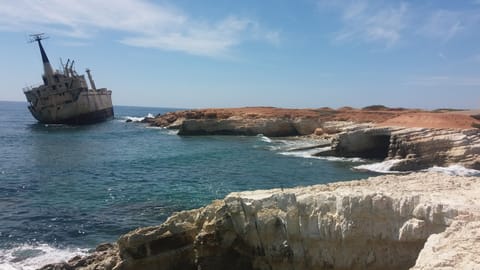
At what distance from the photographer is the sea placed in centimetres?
1742

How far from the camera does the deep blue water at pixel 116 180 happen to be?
18328 mm

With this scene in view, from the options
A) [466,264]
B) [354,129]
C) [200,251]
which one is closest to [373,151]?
[354,129]

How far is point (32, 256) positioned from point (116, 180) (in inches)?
507

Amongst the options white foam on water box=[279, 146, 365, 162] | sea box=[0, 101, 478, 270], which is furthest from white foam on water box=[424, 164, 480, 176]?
white foam on water box=[279, 146, 365, 162]

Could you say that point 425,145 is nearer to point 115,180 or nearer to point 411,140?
point 411,140

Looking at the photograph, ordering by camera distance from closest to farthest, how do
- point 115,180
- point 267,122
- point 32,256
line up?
1. point 32,256
2. point 115,180
3. point 267,122

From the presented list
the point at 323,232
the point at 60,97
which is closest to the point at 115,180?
the point at 323,232

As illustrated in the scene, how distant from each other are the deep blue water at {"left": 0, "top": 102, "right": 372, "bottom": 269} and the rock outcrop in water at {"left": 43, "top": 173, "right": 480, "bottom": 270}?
5.90 metres

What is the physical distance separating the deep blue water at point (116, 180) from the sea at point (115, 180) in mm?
50

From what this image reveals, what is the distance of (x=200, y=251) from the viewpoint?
11344 mm

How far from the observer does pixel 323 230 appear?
32.4 ft

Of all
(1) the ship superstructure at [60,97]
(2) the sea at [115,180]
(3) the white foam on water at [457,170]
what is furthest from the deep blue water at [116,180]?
(1) the ship superstructure at [60,97]

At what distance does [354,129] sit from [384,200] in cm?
2900

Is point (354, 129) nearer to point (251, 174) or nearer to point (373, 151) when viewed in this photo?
point (373, 151)
